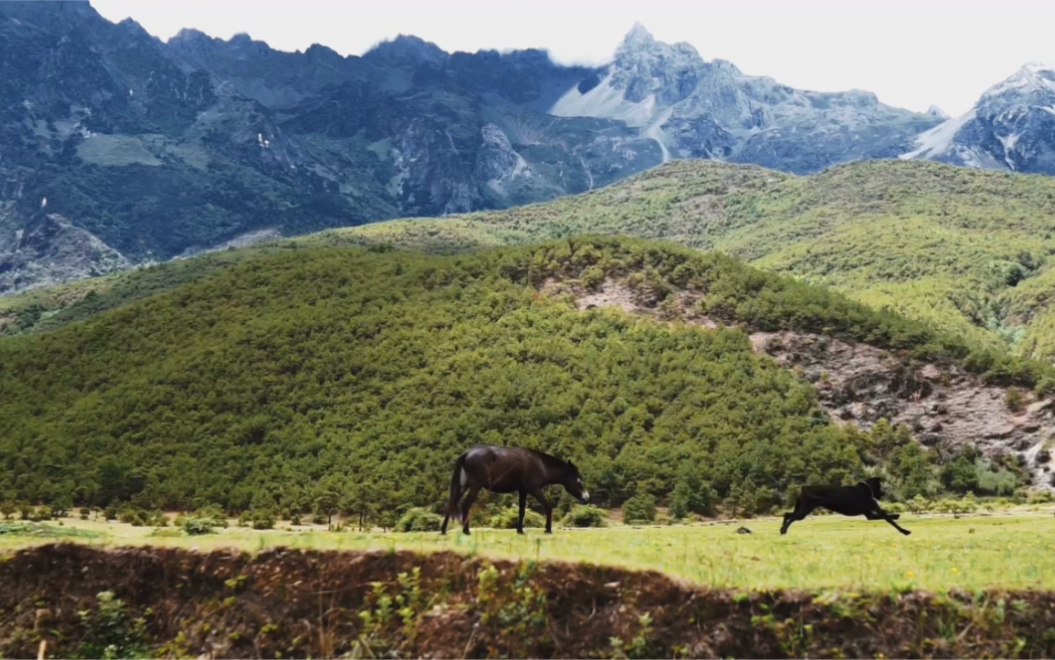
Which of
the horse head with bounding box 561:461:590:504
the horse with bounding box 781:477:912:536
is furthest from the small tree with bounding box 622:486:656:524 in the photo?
the horse head with bounding box 561:461:590:504

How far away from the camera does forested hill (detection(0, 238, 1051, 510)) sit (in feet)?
269

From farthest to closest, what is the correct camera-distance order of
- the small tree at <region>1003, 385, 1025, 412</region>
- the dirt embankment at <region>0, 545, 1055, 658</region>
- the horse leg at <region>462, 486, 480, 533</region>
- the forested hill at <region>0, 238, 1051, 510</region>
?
the small tree at <region>1003, 385, 1025, 412</region> < the forested hill at <region>0, 238, 1051, 510</region> < the horse leg at <region>462, 486, 480, 533</region> < the dirt embankment at <region>0, 545, 1055, 658</region>

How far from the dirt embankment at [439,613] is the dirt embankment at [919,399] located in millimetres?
74082

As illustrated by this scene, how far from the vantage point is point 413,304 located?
119062 millimetres

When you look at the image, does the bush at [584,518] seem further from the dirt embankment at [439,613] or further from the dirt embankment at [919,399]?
the dirt embankment at [439,613]

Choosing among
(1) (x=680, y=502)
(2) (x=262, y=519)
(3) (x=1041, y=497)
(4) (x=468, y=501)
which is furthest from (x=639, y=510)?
(4) (x=468, y=501)

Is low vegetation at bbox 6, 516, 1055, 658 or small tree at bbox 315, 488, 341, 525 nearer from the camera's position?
low vegetation at bbox 6, 516, 1055, 658

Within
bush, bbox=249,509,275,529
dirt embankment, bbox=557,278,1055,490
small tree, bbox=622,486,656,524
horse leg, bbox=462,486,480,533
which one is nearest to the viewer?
horse leg, bbox=462,486,480,533

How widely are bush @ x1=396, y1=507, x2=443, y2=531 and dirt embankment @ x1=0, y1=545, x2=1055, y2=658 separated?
38.6m

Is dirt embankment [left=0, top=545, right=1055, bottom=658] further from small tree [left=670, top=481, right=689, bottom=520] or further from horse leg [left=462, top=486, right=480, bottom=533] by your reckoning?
small tree [left=670, top=481, right=689, bottom=520]

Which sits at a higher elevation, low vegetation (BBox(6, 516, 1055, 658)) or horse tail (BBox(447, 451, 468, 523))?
horse tail (BBox(447, 451, 468, 523))

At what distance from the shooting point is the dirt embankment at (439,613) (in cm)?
1545

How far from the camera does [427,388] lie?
98625 millimetres

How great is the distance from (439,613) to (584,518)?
50555 mm
